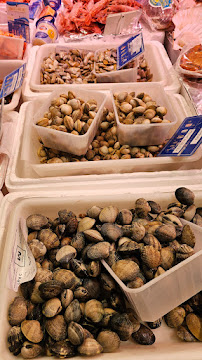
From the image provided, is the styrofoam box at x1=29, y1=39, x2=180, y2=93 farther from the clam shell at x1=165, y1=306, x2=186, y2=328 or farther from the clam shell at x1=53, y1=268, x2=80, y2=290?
the clam shell at x1=165, y1=306, x2=186, y2=328

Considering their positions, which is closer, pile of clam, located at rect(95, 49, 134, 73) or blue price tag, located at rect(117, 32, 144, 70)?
blue price tag, located at rect(117, 32, 144, 70)

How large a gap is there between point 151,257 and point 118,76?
1.29m

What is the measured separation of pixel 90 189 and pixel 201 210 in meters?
0.47

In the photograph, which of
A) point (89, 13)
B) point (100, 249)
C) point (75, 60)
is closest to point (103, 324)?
point (100, 249)

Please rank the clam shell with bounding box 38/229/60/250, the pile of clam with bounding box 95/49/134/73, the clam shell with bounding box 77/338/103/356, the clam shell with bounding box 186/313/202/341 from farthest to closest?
1. the pile of clam with bounding box 95/49/134/73
2. the clam shell with bounding box 38/229/60/250
3. the clam shell with bounding box 186/313/202/341
4. the clam shell with bounding box 77/338/103/356

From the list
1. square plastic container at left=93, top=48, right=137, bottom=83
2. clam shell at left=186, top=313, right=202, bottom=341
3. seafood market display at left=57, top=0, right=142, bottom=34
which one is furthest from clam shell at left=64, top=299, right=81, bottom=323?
seafood market display at left=57, top=0, right=142, bottom=34

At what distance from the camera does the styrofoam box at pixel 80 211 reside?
33.0 inches

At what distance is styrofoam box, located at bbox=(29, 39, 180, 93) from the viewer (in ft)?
5.89

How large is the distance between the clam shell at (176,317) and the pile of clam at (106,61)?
4.82 ft

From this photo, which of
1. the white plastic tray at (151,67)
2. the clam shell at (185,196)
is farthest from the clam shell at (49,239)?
the white plastic tray at (151,67)

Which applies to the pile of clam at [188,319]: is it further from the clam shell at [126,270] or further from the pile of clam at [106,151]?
the pile of clam at [106,151]

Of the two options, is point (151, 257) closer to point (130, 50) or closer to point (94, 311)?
point (94, 311)

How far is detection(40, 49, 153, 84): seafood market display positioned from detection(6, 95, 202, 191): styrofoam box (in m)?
0.66

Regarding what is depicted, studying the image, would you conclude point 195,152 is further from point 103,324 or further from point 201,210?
point 103,324
